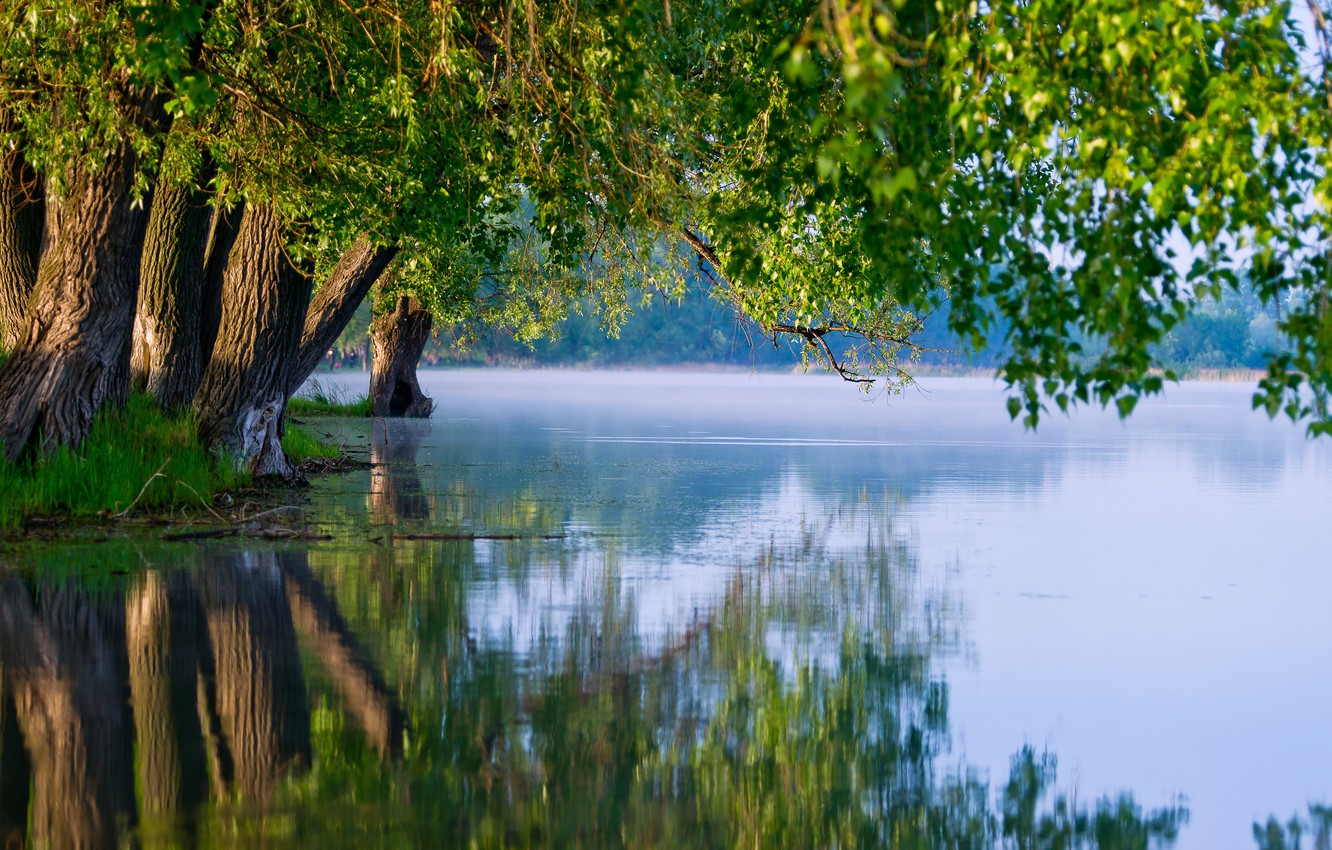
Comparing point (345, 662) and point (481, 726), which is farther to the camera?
Result: point (345, 662)

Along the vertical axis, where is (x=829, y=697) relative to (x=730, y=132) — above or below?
below

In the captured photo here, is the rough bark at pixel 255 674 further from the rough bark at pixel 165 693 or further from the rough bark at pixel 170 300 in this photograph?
the rough bark at pixel 170 300

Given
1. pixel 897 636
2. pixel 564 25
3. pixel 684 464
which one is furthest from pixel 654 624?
pixel 684 464

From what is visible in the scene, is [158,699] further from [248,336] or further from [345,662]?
[248,336]

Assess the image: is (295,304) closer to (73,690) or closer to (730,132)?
(730,132)

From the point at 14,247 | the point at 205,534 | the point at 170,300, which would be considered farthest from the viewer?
the point at 170,300

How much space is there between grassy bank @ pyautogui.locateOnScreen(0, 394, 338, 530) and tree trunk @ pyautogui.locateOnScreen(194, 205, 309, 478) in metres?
0.60

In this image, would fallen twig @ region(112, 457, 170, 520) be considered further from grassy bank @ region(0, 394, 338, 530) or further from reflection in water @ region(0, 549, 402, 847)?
reflection in water @ region(0, 549, 402, 847)

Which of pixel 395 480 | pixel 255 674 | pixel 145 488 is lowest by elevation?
pixel 395 480

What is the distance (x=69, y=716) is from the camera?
764 cm

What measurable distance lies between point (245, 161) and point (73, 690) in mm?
7964

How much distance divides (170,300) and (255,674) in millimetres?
11695

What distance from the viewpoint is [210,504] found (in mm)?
16578

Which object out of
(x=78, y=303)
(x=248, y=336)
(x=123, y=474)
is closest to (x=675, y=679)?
(x=123, y=474)
